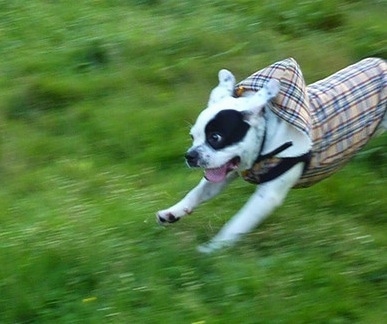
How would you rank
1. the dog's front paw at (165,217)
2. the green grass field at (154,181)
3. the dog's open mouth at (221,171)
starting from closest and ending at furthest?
1. the green grass field at (154,181)
2. the dog's open mouth at (221,171)
3. the dog's front paw at (165,217)

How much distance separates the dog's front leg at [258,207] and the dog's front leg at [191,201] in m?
0.20

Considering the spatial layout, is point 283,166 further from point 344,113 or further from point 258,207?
point 344,113

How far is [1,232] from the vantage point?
206 inches

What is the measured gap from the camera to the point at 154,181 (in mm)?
6070

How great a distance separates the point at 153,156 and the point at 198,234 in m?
1.11

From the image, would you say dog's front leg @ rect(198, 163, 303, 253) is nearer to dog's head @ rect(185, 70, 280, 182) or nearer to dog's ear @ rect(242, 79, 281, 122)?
dog's head @ rect(185, 70, 280, 182)

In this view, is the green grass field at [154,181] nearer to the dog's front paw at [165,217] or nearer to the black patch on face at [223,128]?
the dog's front paw at [165,217]

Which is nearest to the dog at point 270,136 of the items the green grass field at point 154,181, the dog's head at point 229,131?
the dog's head at point 229,131

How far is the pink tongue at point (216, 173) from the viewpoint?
5.09 metres

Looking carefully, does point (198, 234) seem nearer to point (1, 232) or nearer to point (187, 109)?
point (1, 232)

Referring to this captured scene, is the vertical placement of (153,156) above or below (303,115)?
below

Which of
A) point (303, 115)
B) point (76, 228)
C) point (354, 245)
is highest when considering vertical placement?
point (303, 115)

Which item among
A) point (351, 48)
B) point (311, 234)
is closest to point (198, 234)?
point (311, 234)

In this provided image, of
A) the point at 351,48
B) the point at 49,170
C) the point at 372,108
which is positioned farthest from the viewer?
the point at 351,48
